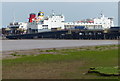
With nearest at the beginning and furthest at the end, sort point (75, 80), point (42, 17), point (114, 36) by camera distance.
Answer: point (75, 80)
point (114, 36)
point (42, 17)

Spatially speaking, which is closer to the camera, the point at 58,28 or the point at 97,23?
the point at 58,28

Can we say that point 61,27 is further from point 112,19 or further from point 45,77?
point 45,77

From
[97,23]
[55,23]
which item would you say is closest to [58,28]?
Result: [55,23]

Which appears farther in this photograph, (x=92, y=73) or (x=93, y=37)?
(x=93, y=37)

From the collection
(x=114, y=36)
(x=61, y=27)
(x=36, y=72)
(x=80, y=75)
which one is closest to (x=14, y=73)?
(x=36, y=72)

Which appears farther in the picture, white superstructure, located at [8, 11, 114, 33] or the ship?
white superstructure, located at [8, 11, 114, 33]

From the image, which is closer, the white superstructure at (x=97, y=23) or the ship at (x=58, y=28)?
the ship at (x=58, y=28)

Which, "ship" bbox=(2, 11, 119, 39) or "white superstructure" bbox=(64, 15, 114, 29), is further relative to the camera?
"white superstructure" bbox=(64, 15, 114, 29)

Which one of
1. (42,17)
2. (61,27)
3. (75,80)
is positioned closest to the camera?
(75,80)

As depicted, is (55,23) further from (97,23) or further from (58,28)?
(97,23)

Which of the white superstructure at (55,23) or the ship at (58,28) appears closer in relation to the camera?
the ship at (58,28)

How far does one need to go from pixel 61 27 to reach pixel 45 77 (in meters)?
121

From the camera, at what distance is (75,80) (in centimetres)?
1931

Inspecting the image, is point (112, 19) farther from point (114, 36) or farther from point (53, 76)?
point (53, 76)
